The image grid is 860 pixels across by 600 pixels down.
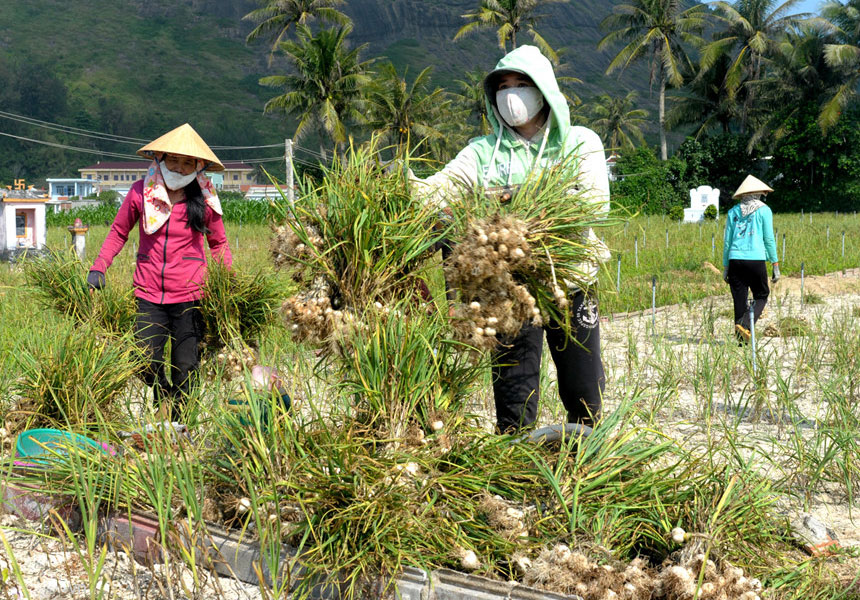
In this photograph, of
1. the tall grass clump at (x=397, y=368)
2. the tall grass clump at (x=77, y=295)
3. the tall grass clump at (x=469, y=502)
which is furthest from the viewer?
the tall grass clump at (x=77, y=295)

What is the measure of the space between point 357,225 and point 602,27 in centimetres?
4537

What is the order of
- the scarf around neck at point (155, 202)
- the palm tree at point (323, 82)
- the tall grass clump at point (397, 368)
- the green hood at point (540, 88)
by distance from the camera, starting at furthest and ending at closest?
the palm tree at point (323, 82)
the scarf around neck at point (155, 202)
the green hood at point (540, 88)
the tall grass clump at point (397, 368)

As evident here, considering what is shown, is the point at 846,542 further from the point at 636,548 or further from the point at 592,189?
the point at 592,189

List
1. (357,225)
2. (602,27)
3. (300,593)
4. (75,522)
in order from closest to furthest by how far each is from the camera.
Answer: (300,593), (357,225), (75,522), (602,27)

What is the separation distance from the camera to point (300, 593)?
6.88 feet

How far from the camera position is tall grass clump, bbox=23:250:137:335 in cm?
388

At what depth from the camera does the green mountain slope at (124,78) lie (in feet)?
385

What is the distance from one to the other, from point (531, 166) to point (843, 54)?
3578 cm

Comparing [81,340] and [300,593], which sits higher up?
[81,340]

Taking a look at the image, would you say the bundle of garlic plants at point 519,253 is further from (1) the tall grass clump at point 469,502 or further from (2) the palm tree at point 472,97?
(2) the palm tree at point 472,97

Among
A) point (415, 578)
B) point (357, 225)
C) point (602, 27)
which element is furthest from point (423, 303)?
point (602, 27)

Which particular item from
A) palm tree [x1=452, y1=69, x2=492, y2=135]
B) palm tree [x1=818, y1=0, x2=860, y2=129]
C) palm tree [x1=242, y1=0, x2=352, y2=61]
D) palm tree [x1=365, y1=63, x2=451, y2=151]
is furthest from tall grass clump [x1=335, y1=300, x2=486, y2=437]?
palm tree [x1=452, y1=69, x2=492, y2=135]

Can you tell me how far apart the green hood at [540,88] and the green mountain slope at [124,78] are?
9366 cm

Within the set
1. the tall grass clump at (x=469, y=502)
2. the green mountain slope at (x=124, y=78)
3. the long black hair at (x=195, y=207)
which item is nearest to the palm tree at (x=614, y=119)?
the green mountain slope at (x=124, y=78)
